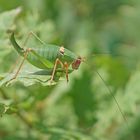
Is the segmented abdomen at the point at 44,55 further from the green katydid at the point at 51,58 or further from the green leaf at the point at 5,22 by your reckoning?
the green leaf at the point at 5,22

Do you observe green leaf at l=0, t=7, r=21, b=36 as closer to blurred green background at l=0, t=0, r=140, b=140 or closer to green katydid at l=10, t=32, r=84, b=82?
blurred green background at l=0, t=0, r=140, b=140

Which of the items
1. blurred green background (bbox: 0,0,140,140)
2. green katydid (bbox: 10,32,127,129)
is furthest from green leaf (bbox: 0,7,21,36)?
green katydid (bbox: 10,32,127,129)

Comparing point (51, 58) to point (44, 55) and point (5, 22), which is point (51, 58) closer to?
point (44, 55)

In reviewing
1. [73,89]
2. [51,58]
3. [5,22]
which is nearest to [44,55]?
[51,58]

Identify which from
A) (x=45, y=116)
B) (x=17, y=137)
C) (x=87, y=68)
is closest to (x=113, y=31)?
(x=87, y=68)

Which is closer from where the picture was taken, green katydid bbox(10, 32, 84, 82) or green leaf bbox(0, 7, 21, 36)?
green katydid bbox(10, 32, 84, 82)

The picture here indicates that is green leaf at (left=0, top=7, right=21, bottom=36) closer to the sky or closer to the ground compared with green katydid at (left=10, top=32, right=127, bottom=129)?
closer to the sky

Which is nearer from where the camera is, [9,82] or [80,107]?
[9,82]

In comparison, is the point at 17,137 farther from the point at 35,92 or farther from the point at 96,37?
the point at 96,37
